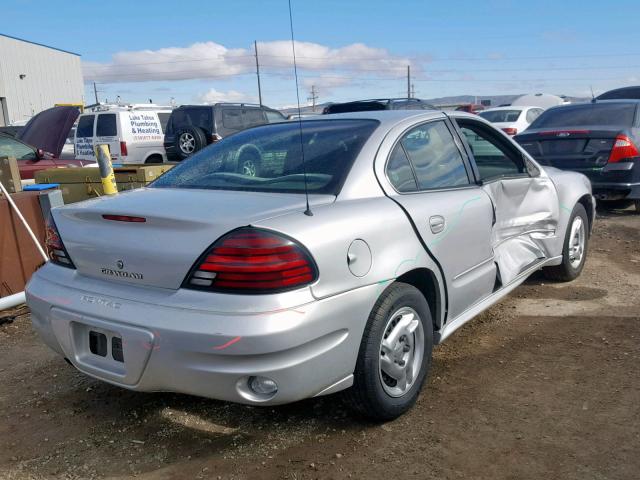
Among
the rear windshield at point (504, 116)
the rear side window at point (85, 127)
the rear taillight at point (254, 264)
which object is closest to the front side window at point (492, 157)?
the rear taillight at point (254, 264)

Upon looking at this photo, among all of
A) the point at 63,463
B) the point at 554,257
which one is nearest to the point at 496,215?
the point at 554,257

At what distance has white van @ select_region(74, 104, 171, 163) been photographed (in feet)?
47.0

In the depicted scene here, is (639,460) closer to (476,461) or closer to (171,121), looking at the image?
(476,461)

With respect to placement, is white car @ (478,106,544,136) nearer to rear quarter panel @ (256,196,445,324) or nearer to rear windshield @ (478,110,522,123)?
rear windshield @ (478,110,522,123)

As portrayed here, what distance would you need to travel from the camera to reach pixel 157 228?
263cm

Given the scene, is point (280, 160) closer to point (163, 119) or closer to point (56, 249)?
point (56, 249)

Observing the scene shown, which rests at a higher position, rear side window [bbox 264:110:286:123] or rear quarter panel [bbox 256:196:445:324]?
rear side window [bbox 264:110:286:123]

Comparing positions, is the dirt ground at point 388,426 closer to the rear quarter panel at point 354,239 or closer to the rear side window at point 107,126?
the rear quarter panel at point 354,239

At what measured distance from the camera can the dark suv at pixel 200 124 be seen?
12.5m

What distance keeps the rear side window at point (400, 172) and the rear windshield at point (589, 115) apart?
18.9 feet

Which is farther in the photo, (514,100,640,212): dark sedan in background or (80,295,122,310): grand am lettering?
(514,100,640,212): dark sedan in background

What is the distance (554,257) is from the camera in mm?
4828

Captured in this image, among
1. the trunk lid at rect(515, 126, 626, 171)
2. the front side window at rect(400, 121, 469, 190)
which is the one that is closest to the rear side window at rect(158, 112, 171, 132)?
the trunk lid at rect(515, 126, 626, 171)

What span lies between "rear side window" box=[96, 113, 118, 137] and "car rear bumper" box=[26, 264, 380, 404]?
40.9ft
